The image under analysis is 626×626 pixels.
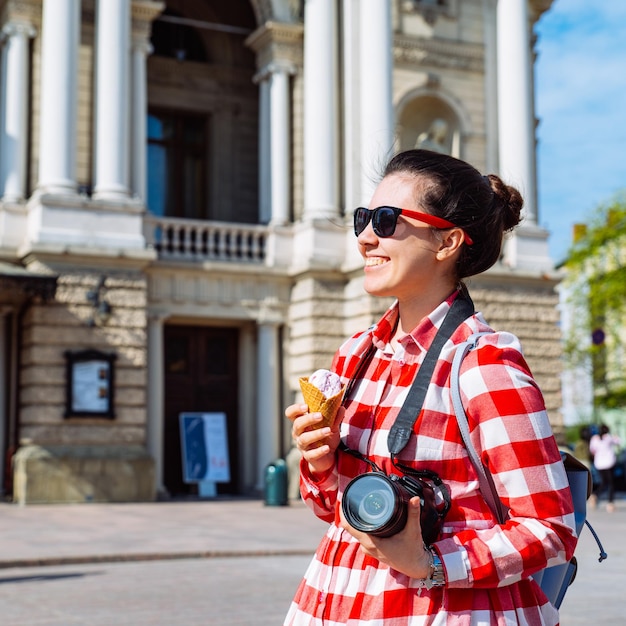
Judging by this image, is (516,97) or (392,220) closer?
(392,220)

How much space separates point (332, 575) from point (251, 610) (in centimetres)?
660

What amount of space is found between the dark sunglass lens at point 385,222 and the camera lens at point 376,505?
0.63 meters

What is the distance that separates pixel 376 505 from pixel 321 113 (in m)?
24.0

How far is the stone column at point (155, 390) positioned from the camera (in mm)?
24156

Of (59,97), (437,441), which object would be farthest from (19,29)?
(437,441)

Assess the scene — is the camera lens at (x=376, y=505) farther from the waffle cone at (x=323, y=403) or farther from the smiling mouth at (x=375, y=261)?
the smiling mouth at (x=375, y=261)

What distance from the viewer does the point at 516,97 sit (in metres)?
27.4

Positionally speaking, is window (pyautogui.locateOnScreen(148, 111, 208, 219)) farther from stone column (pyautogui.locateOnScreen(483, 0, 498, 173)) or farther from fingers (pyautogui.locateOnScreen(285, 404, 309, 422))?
fingers (pyautogui.locateOnScreen(285, 404, 309, 422))

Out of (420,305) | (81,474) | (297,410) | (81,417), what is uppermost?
(420,305)

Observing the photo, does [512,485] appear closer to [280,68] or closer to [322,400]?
[322,400]

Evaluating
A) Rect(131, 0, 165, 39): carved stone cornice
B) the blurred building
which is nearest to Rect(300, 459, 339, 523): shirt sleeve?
the blurred building

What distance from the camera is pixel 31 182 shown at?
24.2 metres

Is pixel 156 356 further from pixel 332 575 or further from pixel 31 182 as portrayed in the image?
pixel 332 575

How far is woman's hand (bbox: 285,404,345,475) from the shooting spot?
2.61 m
